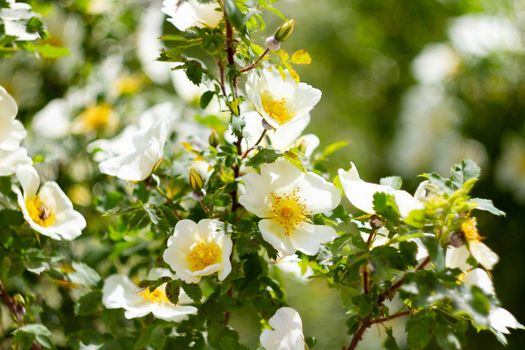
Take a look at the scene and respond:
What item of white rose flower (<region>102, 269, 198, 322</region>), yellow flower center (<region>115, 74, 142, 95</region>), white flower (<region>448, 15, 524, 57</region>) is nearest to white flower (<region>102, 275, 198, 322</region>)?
white rose flower (<region>102, 269, 198, 322</region>)

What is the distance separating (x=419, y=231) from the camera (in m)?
0.58

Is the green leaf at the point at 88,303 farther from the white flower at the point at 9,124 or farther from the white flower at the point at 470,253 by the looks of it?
the white flower at the point at 470,253

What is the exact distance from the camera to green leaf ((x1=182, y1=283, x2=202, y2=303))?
0.62 metres

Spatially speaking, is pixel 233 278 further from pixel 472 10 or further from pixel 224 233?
pixel 472 10

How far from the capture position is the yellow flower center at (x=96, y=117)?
3.64ft

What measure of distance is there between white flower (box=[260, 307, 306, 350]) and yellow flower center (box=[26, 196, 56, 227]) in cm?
24

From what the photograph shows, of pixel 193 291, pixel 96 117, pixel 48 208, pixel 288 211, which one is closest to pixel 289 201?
pixel 288 211

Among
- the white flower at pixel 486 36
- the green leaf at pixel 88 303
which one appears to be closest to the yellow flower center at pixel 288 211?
the green leaf at pixel 88 303

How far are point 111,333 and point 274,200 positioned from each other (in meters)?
0.24

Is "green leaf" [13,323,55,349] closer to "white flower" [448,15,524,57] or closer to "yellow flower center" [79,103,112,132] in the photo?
"yellow flower center" [79,103,112,132]

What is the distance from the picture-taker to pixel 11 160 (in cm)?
68

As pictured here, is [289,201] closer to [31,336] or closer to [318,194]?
[318,194]

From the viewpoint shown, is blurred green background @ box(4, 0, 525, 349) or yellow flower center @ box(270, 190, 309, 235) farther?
blurred green background @ box(4, 0, 525, 349)

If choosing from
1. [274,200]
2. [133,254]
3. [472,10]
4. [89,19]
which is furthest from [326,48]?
[274,200]
